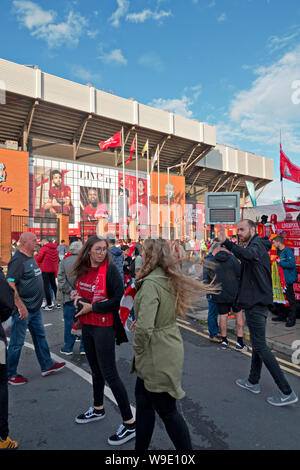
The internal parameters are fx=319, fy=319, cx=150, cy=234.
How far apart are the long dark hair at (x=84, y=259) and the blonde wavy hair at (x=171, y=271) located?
81 cm

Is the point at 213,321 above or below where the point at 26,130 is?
below

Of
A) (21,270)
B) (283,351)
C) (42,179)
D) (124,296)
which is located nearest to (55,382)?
(21,270)

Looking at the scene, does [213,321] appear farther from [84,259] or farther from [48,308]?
[48,308]

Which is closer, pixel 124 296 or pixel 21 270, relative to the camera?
pixel 124 296

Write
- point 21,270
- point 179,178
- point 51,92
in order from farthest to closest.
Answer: point 179,178
point 51,92
point 21,270

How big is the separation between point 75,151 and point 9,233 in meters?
17.2

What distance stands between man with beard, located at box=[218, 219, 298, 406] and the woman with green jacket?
1.18m

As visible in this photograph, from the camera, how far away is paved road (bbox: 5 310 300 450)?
9.34ft

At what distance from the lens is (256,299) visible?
3627 millimetres

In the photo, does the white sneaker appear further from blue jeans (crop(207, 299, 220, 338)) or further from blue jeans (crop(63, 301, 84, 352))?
blue jeans (crop(207, 299, 220, 338))

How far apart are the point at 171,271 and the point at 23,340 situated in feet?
9.03

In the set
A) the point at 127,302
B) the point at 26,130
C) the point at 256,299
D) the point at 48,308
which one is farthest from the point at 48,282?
the point at 26,130
